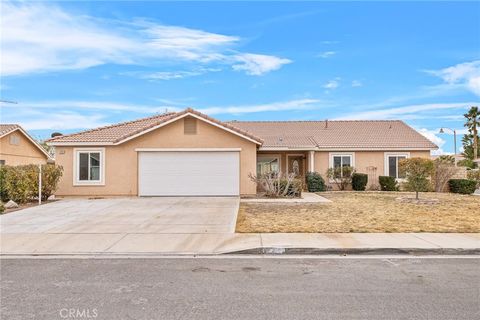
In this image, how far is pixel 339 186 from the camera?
23.3m

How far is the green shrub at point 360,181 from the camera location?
73.7 feet

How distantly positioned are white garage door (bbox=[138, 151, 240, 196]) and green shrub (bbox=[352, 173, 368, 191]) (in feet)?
26.4

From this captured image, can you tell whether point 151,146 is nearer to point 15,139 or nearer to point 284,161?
point 284,161

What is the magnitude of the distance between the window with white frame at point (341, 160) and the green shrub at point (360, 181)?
1170 millimetres

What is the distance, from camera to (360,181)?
22.5 m

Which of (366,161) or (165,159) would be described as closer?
→ (165,159)

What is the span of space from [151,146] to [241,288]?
14381 millimetres

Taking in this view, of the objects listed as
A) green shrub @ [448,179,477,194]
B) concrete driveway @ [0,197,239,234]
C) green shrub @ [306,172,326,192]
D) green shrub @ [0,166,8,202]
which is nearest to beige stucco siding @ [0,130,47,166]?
green shrub @ [0,166,8,202]

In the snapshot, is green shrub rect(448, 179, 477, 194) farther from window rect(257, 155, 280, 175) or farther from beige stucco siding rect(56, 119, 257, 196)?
beige stucco siding rect(56, 119, 257, 196)

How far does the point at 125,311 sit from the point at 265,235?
4.80 metres

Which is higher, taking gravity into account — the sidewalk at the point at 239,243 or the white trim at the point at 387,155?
the white trim at the point at 387,155

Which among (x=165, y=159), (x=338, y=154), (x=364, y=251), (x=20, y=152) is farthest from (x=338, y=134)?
(x=20, y=152)

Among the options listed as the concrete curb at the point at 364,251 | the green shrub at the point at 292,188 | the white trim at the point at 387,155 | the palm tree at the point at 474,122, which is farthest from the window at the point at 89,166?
the palm tree at the point at 474,122

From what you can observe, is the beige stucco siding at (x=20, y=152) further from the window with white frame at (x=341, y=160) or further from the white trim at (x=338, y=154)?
the window with white frame at (x=341, y=160)
